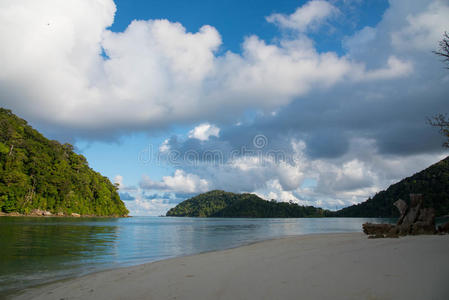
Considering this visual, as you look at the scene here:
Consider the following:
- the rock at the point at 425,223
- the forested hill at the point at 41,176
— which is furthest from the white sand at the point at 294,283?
the forested hill at the point at 41,176

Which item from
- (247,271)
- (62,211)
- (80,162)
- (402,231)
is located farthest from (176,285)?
(80,162)

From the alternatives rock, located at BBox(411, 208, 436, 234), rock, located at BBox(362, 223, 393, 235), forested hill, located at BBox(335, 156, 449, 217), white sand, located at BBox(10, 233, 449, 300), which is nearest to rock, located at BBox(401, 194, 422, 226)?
rock, located at BBox(411, 208, 436, 234)

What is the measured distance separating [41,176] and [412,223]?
12178cm

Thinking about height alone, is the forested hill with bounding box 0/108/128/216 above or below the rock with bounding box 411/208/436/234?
above

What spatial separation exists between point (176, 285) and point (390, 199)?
210418mm

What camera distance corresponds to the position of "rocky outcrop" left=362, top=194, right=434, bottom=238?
20.3 meters

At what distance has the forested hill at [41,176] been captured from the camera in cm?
9412

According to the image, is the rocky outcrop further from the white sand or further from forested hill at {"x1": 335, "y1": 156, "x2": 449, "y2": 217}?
forested hill at {"x1": 335, "y1": 156, "x2": 449, "y2": 217}

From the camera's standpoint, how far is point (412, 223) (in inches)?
822

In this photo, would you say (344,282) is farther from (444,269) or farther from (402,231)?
(402,231)

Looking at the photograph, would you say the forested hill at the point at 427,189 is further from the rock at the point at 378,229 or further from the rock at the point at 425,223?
the rock at the point at 378,229

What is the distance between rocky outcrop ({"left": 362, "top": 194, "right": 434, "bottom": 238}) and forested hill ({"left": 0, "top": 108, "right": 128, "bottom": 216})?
108623 mm

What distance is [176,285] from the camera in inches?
303

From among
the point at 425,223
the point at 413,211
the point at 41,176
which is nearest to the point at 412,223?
the point at 425,223
